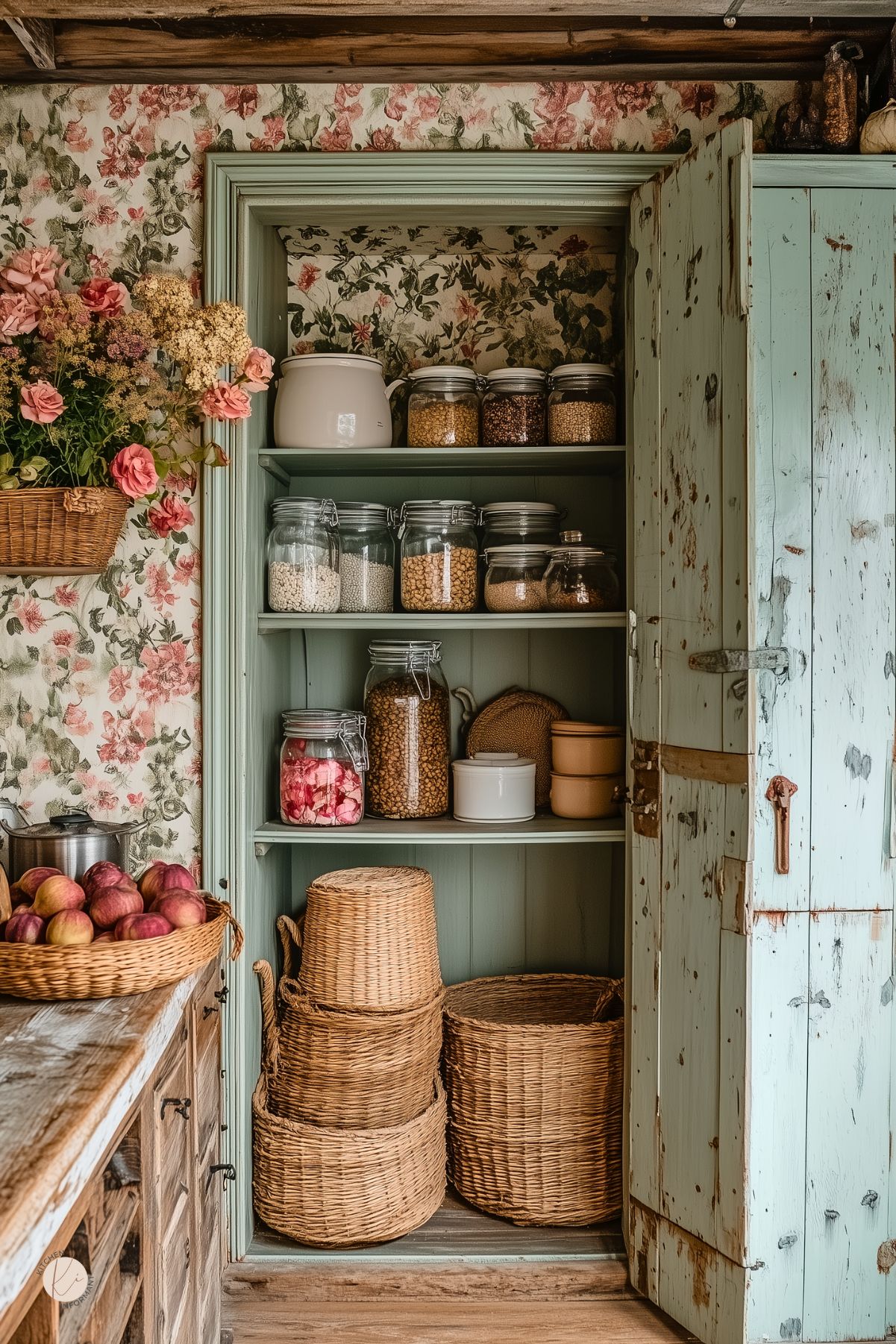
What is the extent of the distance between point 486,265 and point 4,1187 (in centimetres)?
245

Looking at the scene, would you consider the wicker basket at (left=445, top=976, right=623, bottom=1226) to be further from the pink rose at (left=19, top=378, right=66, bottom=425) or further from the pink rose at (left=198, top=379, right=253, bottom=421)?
the pink rose at (left=19, top=378, right=66, bottom=425)

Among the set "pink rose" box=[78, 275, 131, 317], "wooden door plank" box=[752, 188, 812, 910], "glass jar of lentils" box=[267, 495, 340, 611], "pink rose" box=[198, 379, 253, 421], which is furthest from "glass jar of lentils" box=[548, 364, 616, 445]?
"pink rose" box=[78, 275, 131, 317]

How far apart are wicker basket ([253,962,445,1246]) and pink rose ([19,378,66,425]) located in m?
1.61

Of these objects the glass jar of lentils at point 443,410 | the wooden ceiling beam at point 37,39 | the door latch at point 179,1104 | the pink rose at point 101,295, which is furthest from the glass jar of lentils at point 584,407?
the door latch at point 179,1104

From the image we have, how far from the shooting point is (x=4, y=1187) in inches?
40.4

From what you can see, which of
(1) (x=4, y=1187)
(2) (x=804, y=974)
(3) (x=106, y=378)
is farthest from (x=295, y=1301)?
(3) (x=106, y=378)

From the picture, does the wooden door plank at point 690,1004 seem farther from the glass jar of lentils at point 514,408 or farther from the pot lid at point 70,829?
the pot lid at point 70,829

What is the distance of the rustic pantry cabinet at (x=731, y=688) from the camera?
6.70 ft

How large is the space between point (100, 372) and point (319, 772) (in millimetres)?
1027

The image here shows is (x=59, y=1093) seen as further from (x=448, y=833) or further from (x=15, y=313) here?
(x=15, y=313)

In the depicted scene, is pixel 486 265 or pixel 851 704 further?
pixel 486 265

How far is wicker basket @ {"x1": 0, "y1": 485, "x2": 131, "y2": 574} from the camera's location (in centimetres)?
202

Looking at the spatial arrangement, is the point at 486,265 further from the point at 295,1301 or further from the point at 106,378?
the point at 295,1301

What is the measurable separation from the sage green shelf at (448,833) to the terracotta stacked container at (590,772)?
51 millimetres
